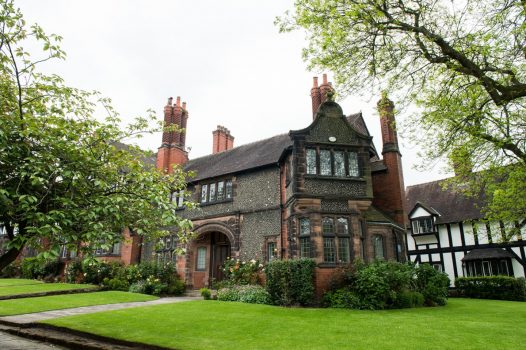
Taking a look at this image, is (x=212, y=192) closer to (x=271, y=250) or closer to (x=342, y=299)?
(x=271, y=250)

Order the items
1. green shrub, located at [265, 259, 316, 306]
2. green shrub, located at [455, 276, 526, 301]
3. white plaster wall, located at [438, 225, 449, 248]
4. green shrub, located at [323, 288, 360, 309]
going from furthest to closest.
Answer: white plaster wall, located at [438, 225, 449, 248] → green shrub, located at [455, 276, 526, 301] → green shrub, located at [265, 259, 316, 306] → green shrub, located at [323, 288, 360, 309]

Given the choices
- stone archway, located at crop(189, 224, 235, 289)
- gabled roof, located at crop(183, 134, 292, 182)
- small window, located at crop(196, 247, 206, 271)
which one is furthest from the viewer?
small window, located at crop(196, 247, 206, 271)

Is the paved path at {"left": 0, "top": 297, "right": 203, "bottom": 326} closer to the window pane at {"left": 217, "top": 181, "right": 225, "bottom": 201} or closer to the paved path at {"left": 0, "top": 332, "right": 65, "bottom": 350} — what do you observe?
the paved path at {"left": 0, "top": 332, "right": 65, "bottom": 350}

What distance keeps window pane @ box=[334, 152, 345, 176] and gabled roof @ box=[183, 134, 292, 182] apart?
10.5 feet

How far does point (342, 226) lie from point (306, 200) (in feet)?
6.71

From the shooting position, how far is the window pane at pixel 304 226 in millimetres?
15946

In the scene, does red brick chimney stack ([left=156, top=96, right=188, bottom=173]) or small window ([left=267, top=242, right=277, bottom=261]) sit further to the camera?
red brick chimney stack ([left=156, top=96, right=188, bottom=173])

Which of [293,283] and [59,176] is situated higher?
[59,176]

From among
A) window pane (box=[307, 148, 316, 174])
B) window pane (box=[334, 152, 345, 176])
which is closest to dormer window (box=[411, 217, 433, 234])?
window pane (box=[334, 152, 345, 176])

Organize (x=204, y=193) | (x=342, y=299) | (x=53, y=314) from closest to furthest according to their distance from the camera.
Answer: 1. (x=53, y=314)
2. (x=342, y=299)
3. (x=204, y=193)

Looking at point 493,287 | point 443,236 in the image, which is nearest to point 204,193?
point 443,236

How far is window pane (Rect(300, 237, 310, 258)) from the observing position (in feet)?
51.8

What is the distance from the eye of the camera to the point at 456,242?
24203 mm

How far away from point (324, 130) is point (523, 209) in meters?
8.66
